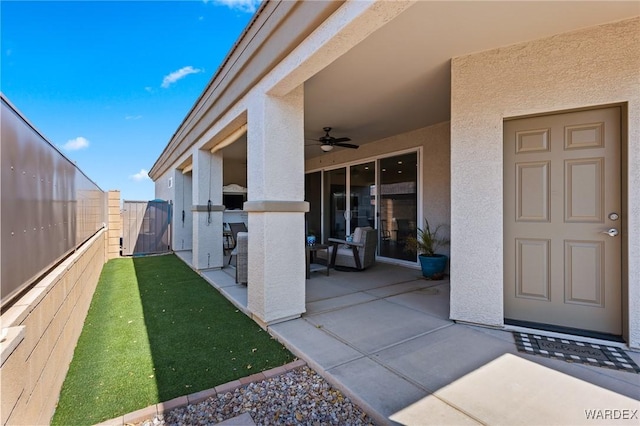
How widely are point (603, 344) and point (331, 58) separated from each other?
139 inches

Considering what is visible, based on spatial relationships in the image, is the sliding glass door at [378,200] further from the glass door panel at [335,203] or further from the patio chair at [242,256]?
the patio chair at [242,256]

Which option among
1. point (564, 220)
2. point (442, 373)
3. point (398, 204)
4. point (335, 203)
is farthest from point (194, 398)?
point (335, 203)

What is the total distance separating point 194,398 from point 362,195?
639 centimetres

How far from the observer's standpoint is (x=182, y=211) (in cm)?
903

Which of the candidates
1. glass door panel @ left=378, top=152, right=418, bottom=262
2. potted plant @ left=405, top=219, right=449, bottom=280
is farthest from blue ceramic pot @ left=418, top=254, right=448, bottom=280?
glass door panel @ left=378, top=152, right=418, bottom=262

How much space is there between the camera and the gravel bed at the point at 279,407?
188 centimetres

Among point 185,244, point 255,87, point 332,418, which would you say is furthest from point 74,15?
point 332,418

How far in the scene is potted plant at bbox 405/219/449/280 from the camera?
207 inches

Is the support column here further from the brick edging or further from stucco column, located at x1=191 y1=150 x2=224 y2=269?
the brick edging

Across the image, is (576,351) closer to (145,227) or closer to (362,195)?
(362,195)

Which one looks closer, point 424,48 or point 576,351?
point 576,351

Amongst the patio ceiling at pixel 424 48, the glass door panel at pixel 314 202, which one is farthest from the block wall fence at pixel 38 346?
the glass door panel at pixel 314 202

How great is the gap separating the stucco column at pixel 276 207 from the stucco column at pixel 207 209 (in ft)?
10.4

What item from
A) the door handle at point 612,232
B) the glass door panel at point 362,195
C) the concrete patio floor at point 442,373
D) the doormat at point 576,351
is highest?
the glass door panel at point 362,195
